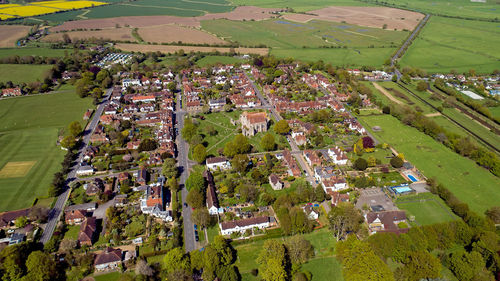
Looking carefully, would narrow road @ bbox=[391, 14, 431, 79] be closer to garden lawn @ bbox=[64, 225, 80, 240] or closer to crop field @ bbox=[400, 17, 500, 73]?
crop field @ bbox=[400, 17, 500, 73]

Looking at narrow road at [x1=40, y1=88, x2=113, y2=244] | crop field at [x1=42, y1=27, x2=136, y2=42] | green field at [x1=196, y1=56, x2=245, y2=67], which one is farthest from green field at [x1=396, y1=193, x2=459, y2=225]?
crop field at [x1=42, y1=27, x2=136, y2=42]

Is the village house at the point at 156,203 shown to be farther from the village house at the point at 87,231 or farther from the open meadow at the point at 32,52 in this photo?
the open meadow at the point at 32,52

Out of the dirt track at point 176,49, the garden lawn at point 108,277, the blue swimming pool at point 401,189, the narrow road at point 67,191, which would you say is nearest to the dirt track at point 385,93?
the blue swimming pool at point 401,189

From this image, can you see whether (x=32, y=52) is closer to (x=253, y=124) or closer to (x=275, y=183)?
(x=253, y=124)

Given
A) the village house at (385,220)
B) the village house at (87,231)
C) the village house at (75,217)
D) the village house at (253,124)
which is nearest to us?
the village house at (87,231)

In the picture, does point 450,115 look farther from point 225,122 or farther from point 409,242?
point 225,122

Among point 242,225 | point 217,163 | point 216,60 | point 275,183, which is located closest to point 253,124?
point 217,163
